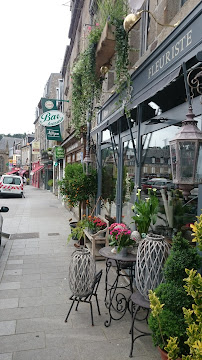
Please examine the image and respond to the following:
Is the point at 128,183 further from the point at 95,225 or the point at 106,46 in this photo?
the point at 106,46

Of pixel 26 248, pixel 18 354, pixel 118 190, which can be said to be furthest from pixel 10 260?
pixel 18 354

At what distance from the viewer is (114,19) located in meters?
5.74

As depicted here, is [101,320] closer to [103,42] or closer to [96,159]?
[103,42]

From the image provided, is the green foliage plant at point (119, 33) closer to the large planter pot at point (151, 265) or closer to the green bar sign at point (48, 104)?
the large planter pot at point (151, 265)

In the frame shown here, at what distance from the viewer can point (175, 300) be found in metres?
2.71

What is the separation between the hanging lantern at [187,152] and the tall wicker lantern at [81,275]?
1924mm

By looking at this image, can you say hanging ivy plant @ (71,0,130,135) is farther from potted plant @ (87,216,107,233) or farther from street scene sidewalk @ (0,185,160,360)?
street scene sidewalk @ (0,185,160,360)

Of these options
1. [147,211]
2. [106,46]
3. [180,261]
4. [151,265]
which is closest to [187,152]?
[180,261]

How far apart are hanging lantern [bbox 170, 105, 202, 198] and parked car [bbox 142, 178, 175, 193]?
1.63 m

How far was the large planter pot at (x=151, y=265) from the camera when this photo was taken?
11.1 feet

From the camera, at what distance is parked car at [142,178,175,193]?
14.7ft

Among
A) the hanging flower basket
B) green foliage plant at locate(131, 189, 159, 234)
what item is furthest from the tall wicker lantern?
the hanging flower basket

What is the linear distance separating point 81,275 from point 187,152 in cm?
228

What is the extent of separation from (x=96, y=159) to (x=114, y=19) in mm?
4767
